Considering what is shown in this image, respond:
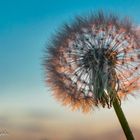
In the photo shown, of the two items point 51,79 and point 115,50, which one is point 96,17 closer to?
point 115,50

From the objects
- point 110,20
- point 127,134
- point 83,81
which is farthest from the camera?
point 110,20

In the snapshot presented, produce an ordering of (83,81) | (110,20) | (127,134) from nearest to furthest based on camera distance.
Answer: (127,134)
(83,81)
(110,20)

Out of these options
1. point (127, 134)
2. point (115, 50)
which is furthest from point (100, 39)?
point (127, 134)

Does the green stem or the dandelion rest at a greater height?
the dandelion

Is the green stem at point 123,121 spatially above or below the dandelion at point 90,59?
below
